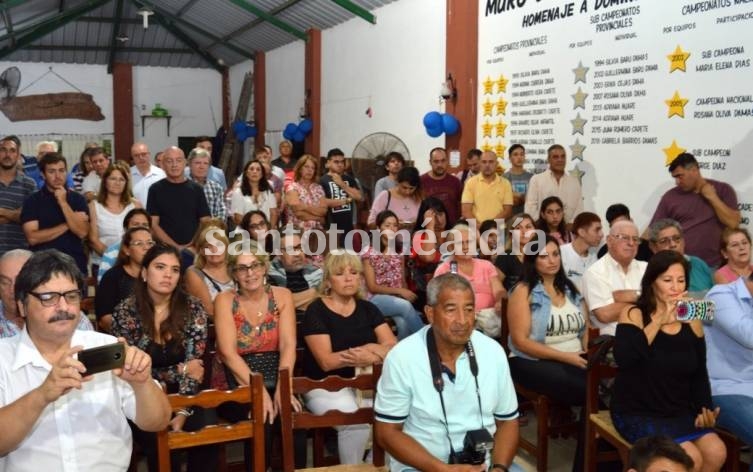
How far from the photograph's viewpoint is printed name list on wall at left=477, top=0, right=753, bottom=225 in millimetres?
4945

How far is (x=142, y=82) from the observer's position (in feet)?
52.3

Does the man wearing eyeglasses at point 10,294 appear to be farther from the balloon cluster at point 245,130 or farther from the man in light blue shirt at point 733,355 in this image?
the balloon cluster at point 245,130

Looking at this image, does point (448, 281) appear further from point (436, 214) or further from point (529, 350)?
point (436, 214)

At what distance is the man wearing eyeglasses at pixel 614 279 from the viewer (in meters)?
3.73

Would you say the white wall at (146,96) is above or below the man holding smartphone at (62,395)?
above

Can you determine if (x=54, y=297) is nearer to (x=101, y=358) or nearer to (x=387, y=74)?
(x=101, y=358)

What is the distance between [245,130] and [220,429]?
12.6 meters

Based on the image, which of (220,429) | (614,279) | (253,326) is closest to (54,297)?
(220,429)

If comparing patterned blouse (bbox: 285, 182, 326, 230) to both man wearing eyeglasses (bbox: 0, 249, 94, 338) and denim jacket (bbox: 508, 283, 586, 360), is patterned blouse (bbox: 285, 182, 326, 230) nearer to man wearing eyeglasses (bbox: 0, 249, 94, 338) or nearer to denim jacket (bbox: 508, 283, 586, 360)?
denim jacket (bbox: 508, 283, 586, 360)

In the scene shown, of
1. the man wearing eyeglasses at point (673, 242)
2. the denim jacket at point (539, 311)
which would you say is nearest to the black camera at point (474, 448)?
the denim jacket at point (539, 311)

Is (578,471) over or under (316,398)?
under

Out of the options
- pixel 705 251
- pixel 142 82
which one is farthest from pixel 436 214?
pixel 142 82

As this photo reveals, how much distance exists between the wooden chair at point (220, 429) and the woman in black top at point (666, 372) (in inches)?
52.5

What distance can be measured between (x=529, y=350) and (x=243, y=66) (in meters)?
13.1
